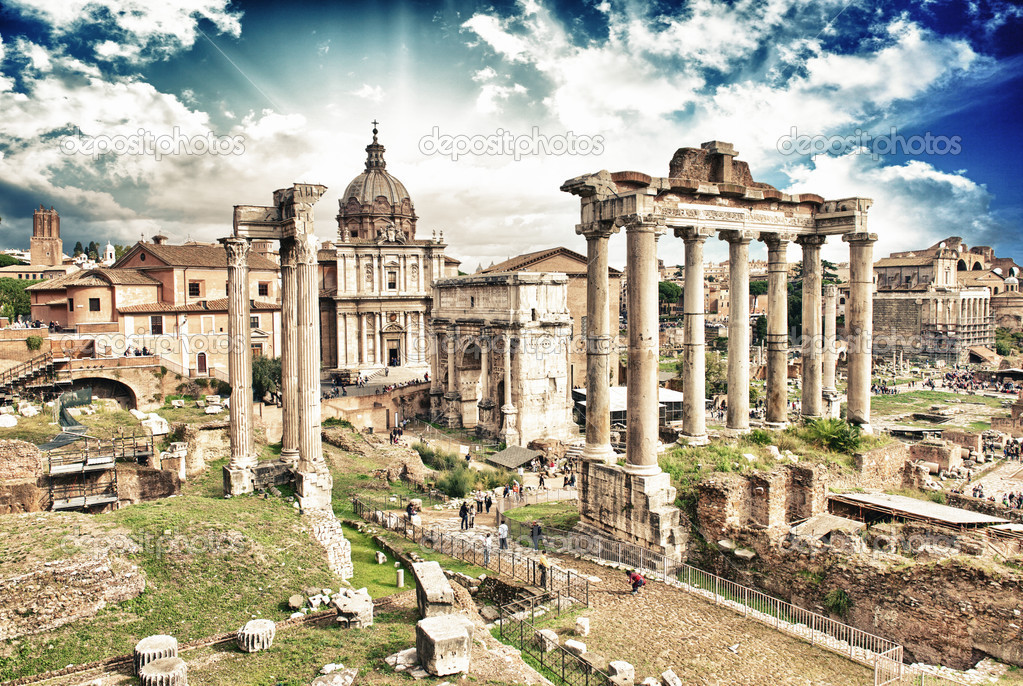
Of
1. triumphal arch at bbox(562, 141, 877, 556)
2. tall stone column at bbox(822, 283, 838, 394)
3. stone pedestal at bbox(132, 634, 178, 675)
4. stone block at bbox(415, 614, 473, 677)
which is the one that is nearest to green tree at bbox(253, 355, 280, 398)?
triumphal arch at bbox(562, 141, 877, 556)

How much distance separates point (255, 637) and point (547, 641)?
14.6 feet

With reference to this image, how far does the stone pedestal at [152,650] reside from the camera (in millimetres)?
8695

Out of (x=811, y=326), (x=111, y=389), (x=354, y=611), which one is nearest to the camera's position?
(x=354, y=611)

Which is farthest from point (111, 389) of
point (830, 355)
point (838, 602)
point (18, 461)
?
point (838, 602)

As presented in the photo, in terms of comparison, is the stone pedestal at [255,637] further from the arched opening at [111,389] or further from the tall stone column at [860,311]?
the arched opening at [111,389]

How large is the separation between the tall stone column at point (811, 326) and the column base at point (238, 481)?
15.3 meters

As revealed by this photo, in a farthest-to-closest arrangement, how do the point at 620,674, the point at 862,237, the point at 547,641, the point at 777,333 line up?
the point at 777,333 → the point at 862,237 → the point at 547,641 → the point at 620,674

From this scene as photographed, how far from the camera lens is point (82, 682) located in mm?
8695

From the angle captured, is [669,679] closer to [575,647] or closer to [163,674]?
[575,647]

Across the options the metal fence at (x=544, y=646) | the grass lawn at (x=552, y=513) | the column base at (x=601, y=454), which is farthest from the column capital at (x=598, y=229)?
the metal fence at (x=544, y=646)

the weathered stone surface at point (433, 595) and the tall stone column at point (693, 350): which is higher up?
the tall stone column at point (693, 350)

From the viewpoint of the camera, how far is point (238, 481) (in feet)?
51.9

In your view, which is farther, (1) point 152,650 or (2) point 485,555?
(2) point 485,555

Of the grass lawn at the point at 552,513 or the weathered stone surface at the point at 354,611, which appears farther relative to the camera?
the grass lawn at the point at 552,513
